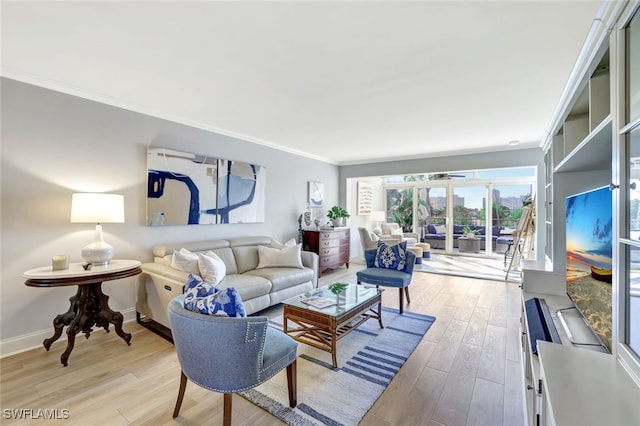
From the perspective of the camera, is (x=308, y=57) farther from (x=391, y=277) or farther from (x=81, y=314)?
(x=81, y=314)

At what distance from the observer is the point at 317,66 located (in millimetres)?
2301

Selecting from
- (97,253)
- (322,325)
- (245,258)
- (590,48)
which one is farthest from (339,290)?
(590,48)

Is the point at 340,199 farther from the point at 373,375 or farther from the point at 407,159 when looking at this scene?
the point at 373,375

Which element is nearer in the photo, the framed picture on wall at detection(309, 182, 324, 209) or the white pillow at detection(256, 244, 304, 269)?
the white pillow at detection(256, 244, 304, 269)

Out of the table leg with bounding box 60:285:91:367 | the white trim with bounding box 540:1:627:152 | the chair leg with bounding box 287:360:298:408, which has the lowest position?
the chair leg with bounding box 287:360:298:408

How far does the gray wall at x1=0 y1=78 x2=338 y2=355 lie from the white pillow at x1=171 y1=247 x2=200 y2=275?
0.66 m

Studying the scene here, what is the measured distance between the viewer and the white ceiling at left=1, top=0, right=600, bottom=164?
5.53ft

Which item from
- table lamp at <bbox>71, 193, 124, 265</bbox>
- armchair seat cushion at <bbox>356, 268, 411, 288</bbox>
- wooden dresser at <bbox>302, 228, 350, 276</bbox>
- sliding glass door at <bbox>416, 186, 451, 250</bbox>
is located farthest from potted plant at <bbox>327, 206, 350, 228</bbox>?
table lamp at <bbox>71, 193, 124, 265</bbox>

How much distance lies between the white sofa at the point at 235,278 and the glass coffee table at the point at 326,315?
0.60 meters

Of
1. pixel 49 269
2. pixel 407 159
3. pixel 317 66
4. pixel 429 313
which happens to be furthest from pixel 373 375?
pixel 407 159

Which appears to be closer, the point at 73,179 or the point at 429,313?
the point at 73,179

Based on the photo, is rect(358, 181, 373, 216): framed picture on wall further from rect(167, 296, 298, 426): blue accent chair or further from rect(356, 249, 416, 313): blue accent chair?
rect(167, 296, 298, 426): blue accent chair

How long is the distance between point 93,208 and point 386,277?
10.2 ft

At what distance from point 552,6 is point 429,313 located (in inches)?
120
